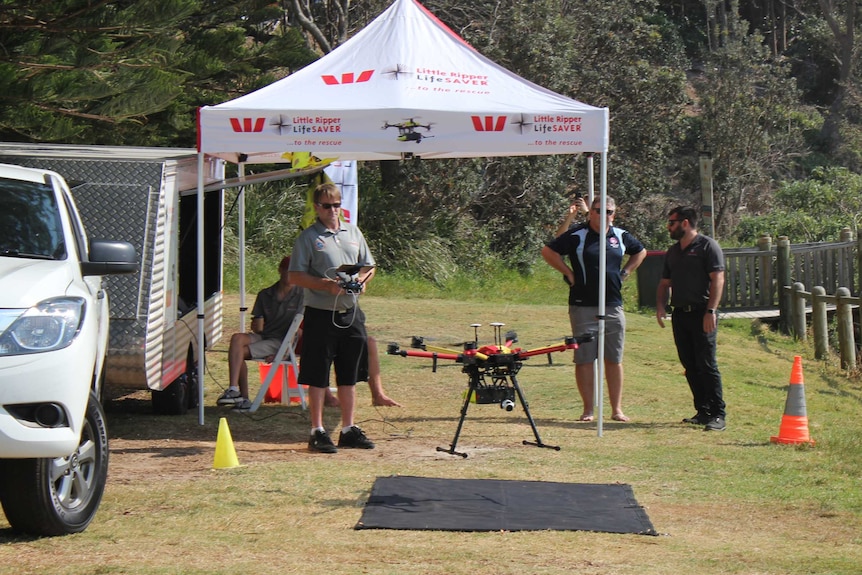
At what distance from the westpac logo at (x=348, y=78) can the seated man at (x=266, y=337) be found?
1.67 m

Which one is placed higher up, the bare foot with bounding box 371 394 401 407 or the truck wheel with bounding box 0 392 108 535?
the truck wheel with bounding box 0 392 108 535

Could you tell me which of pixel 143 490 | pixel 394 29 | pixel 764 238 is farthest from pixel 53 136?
pixel 764 238

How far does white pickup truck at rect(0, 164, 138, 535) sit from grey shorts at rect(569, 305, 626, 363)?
14.7ft

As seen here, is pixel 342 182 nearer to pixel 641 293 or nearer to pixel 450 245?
pixel 641 293

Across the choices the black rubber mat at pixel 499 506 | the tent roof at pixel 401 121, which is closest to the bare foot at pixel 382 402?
the tent roof at pixel 401 121

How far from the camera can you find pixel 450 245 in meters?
25.5

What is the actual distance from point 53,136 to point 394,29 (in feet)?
19.8

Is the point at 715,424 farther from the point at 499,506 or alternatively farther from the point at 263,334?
the point at 263,334

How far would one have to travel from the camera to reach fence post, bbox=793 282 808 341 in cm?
1842

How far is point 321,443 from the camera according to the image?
8586 mm

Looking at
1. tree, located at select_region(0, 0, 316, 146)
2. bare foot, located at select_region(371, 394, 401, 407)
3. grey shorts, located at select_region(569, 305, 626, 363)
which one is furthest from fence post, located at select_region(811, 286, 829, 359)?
tree, located at select_region(0, 0, 316, 146)

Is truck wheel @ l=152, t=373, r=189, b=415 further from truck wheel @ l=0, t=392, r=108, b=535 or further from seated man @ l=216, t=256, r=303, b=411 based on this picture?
truck wheel @ l=0, t=392, r=108, b=535

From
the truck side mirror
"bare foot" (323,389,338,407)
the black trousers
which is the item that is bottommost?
"bare foot" (323,389,338,407)

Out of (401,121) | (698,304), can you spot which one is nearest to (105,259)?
(401,121)
